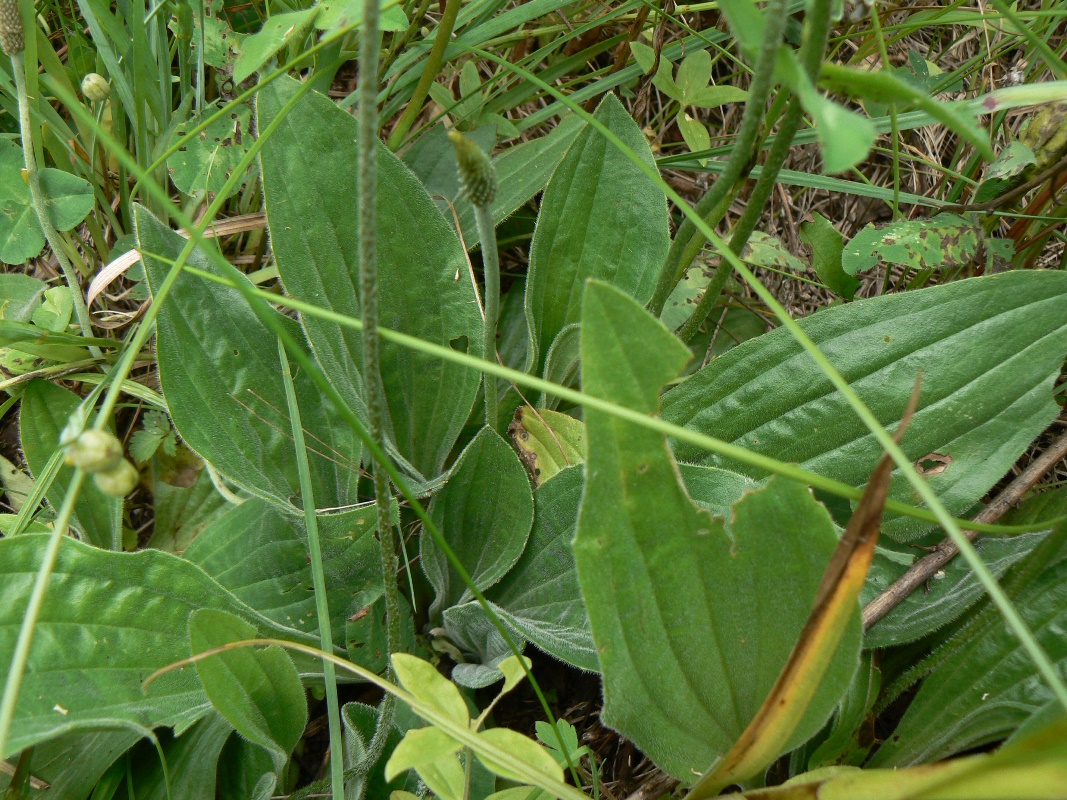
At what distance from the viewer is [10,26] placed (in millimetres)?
1352

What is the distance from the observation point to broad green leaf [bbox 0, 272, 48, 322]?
5.91 ft

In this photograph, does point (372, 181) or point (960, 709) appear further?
point (960, 709)

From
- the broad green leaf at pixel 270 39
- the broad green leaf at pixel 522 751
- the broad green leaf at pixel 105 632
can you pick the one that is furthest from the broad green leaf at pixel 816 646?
the broad green leaf at pixel 270 39

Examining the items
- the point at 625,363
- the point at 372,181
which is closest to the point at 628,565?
the point at 625,363

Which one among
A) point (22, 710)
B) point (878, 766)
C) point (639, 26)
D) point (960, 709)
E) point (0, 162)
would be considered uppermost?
point (639, 26)

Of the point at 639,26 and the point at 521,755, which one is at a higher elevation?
the point at 639,26

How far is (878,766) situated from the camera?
1269 mm

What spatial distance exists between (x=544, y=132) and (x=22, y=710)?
68.6 inches

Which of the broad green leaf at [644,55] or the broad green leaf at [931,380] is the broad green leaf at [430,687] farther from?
the broad green leaf at [644,55]

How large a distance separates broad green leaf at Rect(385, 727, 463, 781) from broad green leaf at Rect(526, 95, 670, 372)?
81cm

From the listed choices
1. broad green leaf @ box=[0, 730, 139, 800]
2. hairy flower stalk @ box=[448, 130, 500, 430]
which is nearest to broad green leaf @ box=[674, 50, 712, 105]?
hairy flower stalk @ box=[448, 130, 500, 430]

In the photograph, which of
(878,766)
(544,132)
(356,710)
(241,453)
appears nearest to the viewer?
(878,766)

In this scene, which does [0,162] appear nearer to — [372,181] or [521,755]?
[372,181]

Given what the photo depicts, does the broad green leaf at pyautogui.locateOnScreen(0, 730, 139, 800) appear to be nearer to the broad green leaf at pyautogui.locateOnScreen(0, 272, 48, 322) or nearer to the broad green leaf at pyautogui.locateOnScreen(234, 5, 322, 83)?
the broad green leaf at pyautogui.locateOnScreen(0, 272, 48, 322)
